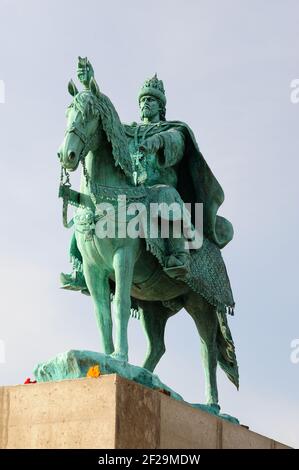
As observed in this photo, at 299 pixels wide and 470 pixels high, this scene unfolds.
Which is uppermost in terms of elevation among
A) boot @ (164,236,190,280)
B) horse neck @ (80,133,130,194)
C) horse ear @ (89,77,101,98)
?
horse ear @ (89,77,101,98)

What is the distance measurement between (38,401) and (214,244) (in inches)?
137

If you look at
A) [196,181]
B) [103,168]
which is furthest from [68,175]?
[196,181]

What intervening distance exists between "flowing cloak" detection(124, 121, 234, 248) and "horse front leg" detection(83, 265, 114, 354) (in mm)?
1740

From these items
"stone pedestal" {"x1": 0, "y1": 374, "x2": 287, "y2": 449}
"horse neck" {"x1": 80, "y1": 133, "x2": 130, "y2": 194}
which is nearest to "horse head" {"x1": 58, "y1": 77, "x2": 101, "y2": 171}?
"horse neck" {"x1": 80, "y1": 133, "x2": 130, "y2": 194}

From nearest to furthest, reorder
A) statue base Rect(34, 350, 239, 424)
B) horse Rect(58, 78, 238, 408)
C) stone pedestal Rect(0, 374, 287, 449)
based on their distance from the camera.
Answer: stone pedestal Rect(0, 374, 287, 449), statue base Rect(34, 350, 239, 424), horse Rect(58, 78, 238, 408)

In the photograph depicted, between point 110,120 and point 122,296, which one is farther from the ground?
point 110,120

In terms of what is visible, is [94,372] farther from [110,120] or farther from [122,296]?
[110,120]

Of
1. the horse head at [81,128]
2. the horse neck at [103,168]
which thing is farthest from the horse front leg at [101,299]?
the horse head at [81,128]

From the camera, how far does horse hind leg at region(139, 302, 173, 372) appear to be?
1347 centimetres

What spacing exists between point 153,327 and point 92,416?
3.07 m

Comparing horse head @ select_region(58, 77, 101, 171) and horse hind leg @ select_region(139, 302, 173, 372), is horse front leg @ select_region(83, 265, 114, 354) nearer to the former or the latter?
horse head @ select_region(58, 77, 101, 171)

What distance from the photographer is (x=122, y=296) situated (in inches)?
465

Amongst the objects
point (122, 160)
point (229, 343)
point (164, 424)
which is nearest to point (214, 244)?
point (229, 343)

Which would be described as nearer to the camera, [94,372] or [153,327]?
[94,372]
